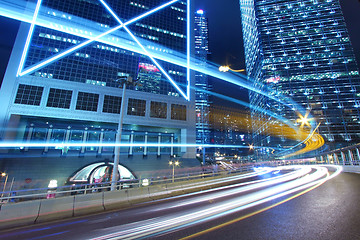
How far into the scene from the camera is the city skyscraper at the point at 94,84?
3522 cm

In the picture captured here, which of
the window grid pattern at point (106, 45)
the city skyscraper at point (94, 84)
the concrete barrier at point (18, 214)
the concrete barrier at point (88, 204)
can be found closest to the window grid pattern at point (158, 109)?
the city skyscraper at point (94, 84)

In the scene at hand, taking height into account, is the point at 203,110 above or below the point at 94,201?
above

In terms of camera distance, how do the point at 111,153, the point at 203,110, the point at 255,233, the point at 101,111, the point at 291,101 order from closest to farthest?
1. the point at 255,233
2. the point at 111,153
3. the point at 101,111
4. the point at 291,101
5. the point at 203,110

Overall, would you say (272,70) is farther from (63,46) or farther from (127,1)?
(63,46)

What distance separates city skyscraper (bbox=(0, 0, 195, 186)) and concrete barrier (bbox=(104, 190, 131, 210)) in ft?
78.7

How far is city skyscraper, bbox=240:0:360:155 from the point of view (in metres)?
83.1

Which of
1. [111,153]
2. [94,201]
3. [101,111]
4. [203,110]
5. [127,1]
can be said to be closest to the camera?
[94,201]

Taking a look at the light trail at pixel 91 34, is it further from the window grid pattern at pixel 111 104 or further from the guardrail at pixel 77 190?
the guardrail at pixel 77 190

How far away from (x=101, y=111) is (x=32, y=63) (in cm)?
1880

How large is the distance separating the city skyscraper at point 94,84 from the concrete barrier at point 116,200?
24000 mm

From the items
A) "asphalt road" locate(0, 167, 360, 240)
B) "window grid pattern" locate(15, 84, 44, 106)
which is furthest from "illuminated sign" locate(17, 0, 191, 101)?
"asphalt road" locate(0, 167, 360, 240)

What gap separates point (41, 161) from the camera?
3059cm

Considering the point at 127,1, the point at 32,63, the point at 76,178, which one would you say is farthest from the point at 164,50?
the point at 76,178

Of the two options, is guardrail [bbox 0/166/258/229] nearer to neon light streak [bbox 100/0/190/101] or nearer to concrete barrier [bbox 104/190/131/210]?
concrete barrier [bbox 104/190/131/210]
